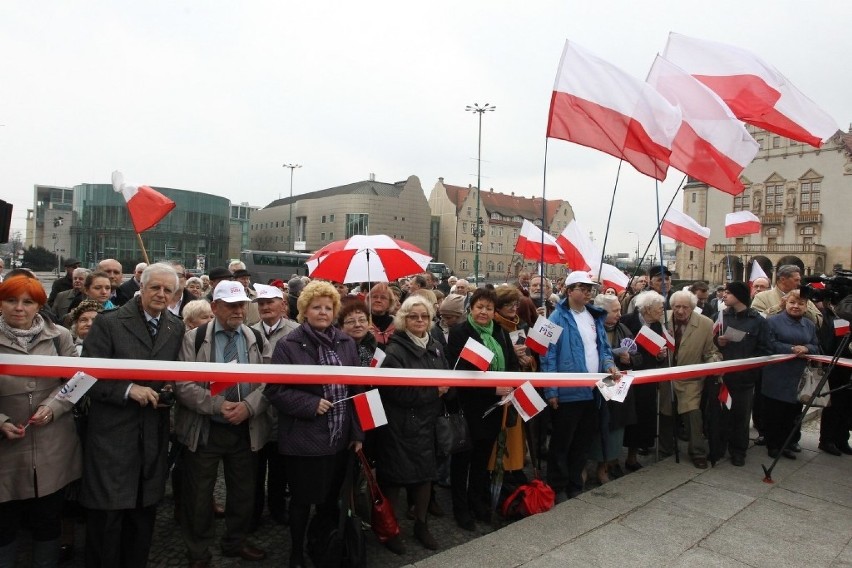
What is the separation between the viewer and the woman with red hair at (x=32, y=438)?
3.01m

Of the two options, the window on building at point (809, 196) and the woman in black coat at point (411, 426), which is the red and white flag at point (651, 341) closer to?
the woman in black coat at point (411, 426)

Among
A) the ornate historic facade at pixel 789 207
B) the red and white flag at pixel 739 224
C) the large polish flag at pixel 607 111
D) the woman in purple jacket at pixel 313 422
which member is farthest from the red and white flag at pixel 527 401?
the ornate historic facade at pixel 789 207

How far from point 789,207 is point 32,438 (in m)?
71.8

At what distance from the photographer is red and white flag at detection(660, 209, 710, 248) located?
11.1 meters

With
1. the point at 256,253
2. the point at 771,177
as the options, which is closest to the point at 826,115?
the point at 256,253

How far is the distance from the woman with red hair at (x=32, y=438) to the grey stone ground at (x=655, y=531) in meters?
0.71

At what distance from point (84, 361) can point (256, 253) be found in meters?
42.5

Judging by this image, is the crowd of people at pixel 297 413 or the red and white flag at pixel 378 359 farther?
the red and white flag at pixel 378 359

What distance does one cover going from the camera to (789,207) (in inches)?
2366

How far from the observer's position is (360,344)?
454cm

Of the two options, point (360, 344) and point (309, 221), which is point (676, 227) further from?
point (309, 221)

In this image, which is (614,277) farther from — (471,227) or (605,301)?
(471,227)

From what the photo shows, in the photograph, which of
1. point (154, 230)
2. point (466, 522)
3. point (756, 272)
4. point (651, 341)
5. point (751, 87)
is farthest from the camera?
point (154, 230)

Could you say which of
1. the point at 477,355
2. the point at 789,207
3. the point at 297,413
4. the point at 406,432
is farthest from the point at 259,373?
the point at 789,207
